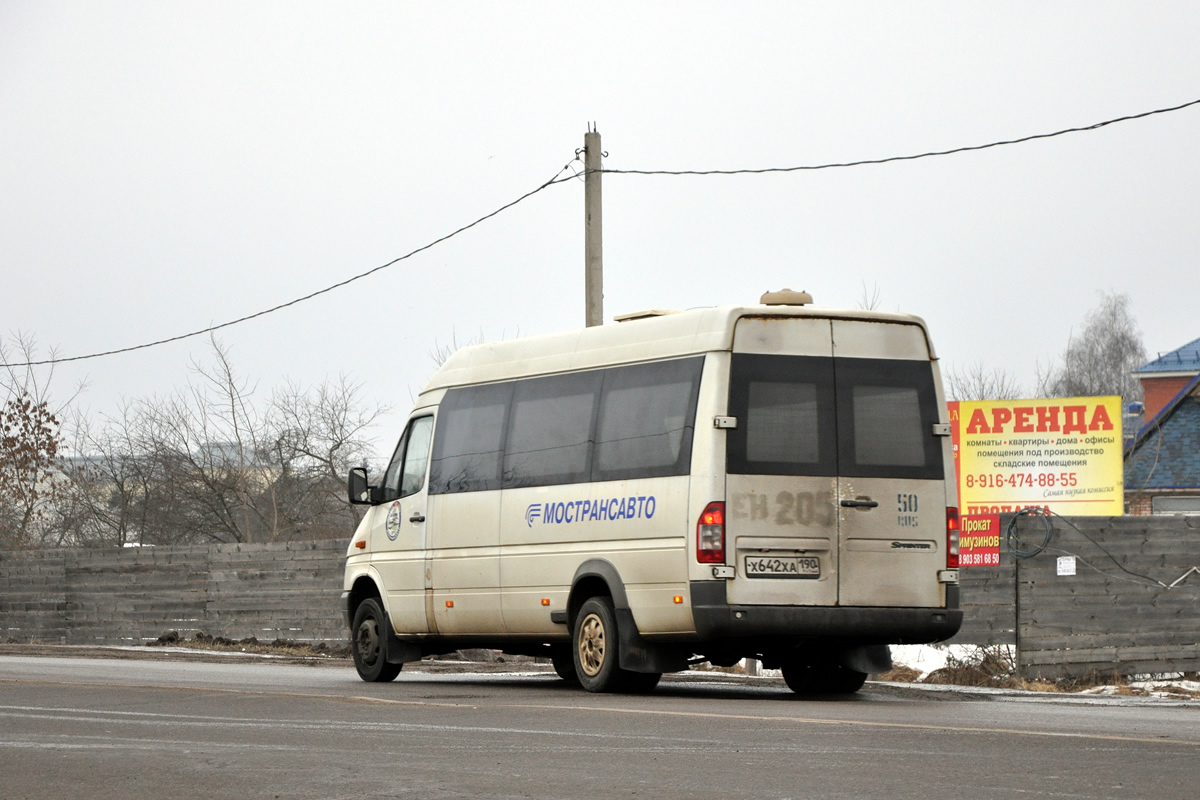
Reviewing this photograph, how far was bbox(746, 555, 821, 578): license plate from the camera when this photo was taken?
41.6 feet

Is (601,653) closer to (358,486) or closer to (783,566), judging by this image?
(783,566)

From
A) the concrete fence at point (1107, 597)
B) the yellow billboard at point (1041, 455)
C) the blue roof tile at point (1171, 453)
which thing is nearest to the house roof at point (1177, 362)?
the blue roof tile at point (1171, 453)

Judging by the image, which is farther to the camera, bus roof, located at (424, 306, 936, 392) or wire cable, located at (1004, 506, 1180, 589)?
wire cable, located at (1004, 506, 1180, 589)

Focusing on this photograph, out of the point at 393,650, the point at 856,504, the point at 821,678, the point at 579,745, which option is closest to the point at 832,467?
the point at 856,504

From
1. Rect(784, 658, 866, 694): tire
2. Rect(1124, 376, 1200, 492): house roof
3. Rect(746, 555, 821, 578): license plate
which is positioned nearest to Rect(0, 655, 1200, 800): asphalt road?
Rect(784, 658, 866, 694): tire

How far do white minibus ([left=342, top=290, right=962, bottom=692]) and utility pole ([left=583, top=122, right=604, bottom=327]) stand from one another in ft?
22.4

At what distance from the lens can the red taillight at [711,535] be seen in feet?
41.2

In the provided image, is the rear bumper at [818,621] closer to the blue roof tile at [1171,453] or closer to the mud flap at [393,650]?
the mud flap at [393,650]

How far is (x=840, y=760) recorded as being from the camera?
25.9 ft

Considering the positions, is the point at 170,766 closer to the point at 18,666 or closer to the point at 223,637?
the point at 18,666

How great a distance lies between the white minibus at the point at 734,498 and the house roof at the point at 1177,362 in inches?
2141

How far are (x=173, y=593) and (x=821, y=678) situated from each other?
51.3ft

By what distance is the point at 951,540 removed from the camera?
521 inches

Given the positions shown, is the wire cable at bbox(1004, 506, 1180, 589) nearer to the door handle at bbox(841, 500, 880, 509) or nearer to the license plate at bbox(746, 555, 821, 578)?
the door handle at bbox(841, 500, 880, 509)
